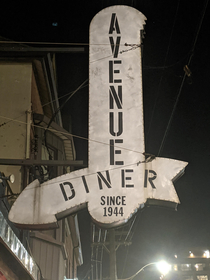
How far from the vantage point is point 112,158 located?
20.7ft

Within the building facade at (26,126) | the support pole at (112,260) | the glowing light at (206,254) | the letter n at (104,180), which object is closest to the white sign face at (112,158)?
the letter n at (104,180)

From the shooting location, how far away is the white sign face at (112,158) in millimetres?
5848

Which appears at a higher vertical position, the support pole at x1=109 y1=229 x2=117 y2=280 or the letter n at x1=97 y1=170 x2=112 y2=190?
the letter n at x1=97 y1=170 x2=112 y2=190

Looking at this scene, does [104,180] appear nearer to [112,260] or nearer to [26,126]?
[26,126]

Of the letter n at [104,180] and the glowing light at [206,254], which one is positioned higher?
the glowing light at [206,254]

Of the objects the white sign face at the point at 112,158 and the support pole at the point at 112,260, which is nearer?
the white sign face at the point at 112,158

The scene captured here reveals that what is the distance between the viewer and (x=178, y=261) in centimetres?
7269

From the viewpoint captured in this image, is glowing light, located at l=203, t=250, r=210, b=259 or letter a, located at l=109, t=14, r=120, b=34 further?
glowing light, located at l=203, t=250, r=210, b=259

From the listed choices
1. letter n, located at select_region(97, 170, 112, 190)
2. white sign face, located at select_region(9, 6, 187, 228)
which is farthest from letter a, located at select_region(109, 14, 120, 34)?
letter n, located at select_region(97, 170, 112, 190)

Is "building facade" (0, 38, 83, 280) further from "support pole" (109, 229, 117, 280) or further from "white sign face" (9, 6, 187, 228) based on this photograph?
"white sign face" (9, 6, 187, 228)

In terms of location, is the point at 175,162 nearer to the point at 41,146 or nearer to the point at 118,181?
the point at 118,181

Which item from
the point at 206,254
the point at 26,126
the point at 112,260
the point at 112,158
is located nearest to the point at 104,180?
the point at 112,158

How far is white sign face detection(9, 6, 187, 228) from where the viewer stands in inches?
230

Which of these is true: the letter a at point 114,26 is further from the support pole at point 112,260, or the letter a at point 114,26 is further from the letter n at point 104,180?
the support pole at point 112,260
